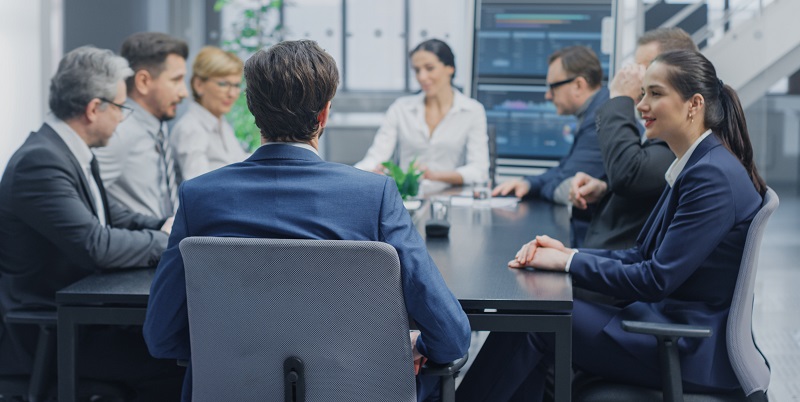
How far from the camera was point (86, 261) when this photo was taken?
2670 mm

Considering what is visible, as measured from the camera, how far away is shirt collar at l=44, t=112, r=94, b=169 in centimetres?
284

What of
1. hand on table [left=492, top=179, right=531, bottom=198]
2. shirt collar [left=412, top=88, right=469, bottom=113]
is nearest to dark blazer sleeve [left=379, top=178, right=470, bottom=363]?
hand on table [left=492, top=179, right=531, bottom=198]

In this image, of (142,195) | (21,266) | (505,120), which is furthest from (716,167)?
(505,120)

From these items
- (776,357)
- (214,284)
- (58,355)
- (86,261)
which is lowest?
(776,357)

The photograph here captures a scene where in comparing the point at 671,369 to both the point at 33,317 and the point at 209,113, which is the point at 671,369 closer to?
the point at 33,317

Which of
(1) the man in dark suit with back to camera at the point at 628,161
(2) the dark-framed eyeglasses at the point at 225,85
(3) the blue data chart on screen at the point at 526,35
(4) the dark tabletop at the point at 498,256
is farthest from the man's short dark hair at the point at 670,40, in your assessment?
(3) the blue data chart on screen at the point at 526,35

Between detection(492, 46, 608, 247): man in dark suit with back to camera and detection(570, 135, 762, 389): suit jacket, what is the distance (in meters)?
1.52

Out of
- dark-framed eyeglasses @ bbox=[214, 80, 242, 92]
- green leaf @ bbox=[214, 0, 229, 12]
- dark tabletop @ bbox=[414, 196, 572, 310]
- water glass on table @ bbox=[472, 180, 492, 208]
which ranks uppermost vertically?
green leaf @ bbox=[214, 0, 229, 12]

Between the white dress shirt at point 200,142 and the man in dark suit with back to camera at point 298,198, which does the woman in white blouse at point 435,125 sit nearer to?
the white dress shirt at point 200,142

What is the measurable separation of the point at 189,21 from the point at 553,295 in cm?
719

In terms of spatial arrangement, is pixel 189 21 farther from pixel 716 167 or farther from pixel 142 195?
pixel 716 167

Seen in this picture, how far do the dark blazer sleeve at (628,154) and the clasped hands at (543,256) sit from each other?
670 millimetres

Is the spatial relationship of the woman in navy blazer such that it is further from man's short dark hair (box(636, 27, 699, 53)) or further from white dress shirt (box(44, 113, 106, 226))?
white dress shirt (box(44, 113, 106, 226))

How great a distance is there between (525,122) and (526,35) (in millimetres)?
623
